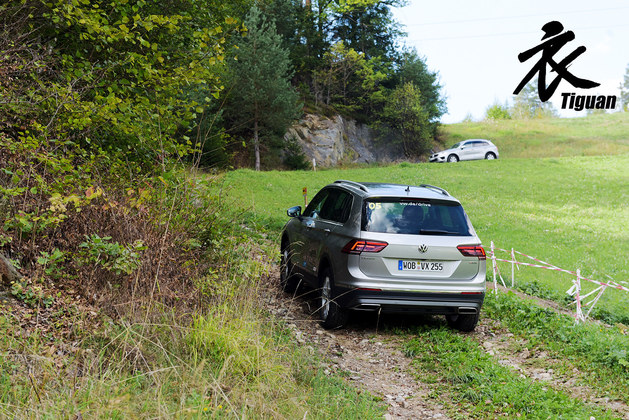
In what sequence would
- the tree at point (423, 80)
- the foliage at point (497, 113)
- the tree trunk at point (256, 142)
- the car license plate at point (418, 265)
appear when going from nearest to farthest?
the car license plate at point (418, 265)
the tree trunk at point (256, 142)
the tree at point (423, 80)
the foliage at point (497, 113)

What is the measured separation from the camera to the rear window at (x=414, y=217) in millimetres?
7684

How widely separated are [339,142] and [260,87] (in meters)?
11.8

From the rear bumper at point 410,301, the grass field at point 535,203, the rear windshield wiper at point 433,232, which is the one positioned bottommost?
the grass field at point 535,203

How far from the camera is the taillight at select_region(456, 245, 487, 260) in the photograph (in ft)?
25.1

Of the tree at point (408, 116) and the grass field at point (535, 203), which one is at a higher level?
the tree at point (408, 116)

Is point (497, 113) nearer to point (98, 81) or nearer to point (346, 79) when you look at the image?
point (346, 79)

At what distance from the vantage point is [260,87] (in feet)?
126

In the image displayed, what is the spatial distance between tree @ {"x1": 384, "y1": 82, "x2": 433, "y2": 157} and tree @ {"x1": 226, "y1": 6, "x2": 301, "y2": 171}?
14868 mm

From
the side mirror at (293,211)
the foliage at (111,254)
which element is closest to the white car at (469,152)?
the side mirror at (293,211)

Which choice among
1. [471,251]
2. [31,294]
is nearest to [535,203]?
[471,251]

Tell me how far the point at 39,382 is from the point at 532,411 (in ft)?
13.6

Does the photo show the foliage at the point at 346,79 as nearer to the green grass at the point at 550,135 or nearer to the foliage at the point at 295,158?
the foliage at the point at 295,158

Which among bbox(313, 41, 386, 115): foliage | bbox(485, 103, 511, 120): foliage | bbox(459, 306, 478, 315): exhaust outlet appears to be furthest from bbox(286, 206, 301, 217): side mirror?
bbox(485, 103, 511, 120): foliage

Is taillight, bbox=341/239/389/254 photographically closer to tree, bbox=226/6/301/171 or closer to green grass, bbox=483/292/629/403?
green grass, bbox=483/292/629/403
